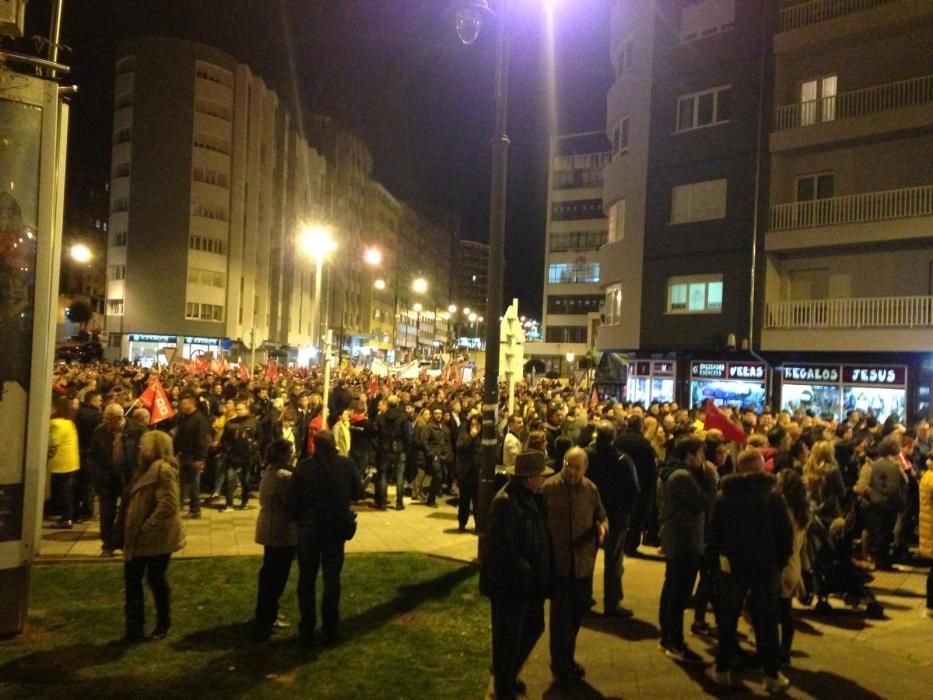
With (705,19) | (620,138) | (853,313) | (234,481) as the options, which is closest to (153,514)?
(234,481)

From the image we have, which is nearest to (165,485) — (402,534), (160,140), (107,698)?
(107,698)

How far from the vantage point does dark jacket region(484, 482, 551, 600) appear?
5.18 meters

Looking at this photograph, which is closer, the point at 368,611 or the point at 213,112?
the point at 368,611

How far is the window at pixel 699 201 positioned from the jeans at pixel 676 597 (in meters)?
20.0

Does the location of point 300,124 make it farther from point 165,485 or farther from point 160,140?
point 165,485

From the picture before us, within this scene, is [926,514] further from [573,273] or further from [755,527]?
[573,273]

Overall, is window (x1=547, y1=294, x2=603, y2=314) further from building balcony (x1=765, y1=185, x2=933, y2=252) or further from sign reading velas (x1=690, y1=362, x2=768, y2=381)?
building balcony (x1=765, y1=185, x2=933, y2=252)

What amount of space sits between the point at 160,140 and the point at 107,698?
6435cm

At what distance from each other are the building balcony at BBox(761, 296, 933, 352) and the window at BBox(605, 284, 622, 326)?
587 centimetres

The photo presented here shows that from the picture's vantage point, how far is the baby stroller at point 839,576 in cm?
788

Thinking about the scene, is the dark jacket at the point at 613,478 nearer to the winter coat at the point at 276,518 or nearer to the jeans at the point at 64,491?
the winter coat at the point at 276,518

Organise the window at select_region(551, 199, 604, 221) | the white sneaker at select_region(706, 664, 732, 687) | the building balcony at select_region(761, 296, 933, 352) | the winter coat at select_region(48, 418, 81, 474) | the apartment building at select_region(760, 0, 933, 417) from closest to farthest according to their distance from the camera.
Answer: the white sneaker at select_region(706, 664, 732, 687) < the winter coat at select_region(48, 418, 81, 474) < the building balcony at select_region(761, 296, 933, 352) < the apartment building at select_region(760, 0, 933, 417) < the window at select_region(551, 199, 604, 221)

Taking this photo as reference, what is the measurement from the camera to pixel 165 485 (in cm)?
646

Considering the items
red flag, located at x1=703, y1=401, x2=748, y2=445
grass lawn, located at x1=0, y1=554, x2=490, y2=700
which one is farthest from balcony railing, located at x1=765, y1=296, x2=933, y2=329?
grass lawn, located at x1=0, y1=554, x2=490, y2=700
